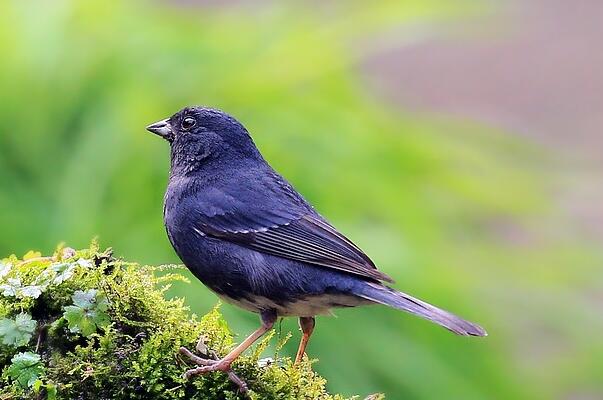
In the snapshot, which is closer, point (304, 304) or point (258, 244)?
point (304, 304)

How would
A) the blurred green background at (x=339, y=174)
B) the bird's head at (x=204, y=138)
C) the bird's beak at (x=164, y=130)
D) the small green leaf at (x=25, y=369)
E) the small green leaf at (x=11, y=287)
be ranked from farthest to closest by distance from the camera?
the blurred green background at (x=339, y=174), the bird's beak at (x=164, y=130), the bird's head at (x=204, y=138), the small green leaf at (x=11, y=287), the small green leaf at (x=25, y=369)

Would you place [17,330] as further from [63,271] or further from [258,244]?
[258,244]

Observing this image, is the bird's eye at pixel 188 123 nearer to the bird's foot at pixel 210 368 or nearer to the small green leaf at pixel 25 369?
the bird's foot at pixel 210 368

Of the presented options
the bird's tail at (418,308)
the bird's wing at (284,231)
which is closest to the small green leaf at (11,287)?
the bird's wing at (284,231)

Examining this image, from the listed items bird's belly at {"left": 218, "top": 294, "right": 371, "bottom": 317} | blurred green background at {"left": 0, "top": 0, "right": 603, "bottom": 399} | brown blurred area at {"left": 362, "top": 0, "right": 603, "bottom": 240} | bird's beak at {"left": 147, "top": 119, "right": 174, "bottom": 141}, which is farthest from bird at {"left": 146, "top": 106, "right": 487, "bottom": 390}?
brown blurred area at {"left": 362, "top": 0, "right": 603, "bottom": 240}

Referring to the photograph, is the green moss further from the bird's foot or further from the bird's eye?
the bird's eye

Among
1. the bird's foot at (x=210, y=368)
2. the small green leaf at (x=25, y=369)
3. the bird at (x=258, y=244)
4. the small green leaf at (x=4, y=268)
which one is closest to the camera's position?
the small green leaf at (x=25, y=369)

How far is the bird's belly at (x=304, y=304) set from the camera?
3627 millimetres

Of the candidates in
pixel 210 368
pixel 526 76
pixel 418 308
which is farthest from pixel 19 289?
pixel 526 76

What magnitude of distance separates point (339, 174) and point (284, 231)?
2235mm

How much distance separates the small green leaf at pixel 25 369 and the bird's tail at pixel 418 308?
45.4 inches

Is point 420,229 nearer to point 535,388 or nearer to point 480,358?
point 480,358

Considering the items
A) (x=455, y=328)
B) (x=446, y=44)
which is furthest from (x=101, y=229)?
(x=446, y=44)

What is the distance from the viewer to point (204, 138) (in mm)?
4262
